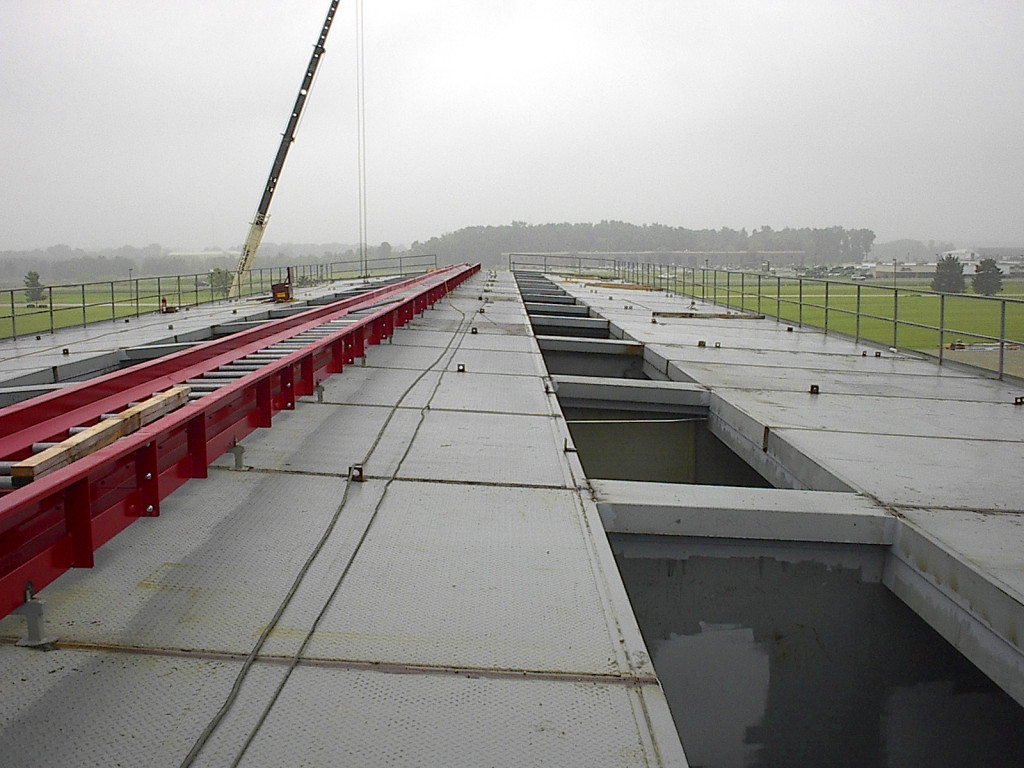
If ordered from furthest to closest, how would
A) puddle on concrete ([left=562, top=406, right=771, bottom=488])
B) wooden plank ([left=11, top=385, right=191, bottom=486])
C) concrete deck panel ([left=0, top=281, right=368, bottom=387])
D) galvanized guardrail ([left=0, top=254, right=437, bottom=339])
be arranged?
1. galvanized guardrail ([left=0, top=254, right=437, bottom=339])
2. concrete deck panel ([left=0, top=281, right=368, bottom=387])
3. puddle on concrete ([left=562, top=406, right=771, bottom=488])
4. wooden plank ([left=11, top=385, right=191, bottom=486])

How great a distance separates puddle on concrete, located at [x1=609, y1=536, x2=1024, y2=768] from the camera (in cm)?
391

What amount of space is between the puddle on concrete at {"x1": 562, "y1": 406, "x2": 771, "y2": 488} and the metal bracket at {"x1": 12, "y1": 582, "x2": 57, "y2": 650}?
5749mm

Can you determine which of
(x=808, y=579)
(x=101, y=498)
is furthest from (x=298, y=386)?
(x=808, y=579)

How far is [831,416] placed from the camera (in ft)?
22.5

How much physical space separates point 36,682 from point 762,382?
767 centimetres

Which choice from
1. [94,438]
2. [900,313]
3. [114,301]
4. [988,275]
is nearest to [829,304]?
[988,275]

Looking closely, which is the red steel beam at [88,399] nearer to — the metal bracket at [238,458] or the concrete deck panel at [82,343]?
the metal bracket at [238,458]

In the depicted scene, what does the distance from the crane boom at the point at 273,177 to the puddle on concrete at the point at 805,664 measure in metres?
30.8

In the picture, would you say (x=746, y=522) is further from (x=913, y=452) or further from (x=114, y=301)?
(x=114, y=301)

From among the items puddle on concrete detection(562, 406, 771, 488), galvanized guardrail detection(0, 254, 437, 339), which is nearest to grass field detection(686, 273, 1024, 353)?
galvanized guardrail detection(0, 254, 437, 339)

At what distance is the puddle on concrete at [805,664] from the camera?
12.8ft

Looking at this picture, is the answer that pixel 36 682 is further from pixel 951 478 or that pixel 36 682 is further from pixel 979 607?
pixel 951 478

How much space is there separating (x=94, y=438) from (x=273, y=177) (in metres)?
33.5

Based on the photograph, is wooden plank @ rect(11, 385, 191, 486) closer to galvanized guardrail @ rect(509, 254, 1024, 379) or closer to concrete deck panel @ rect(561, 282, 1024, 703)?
concrete deck panel @ rect(561, 282, 1024, 703)
